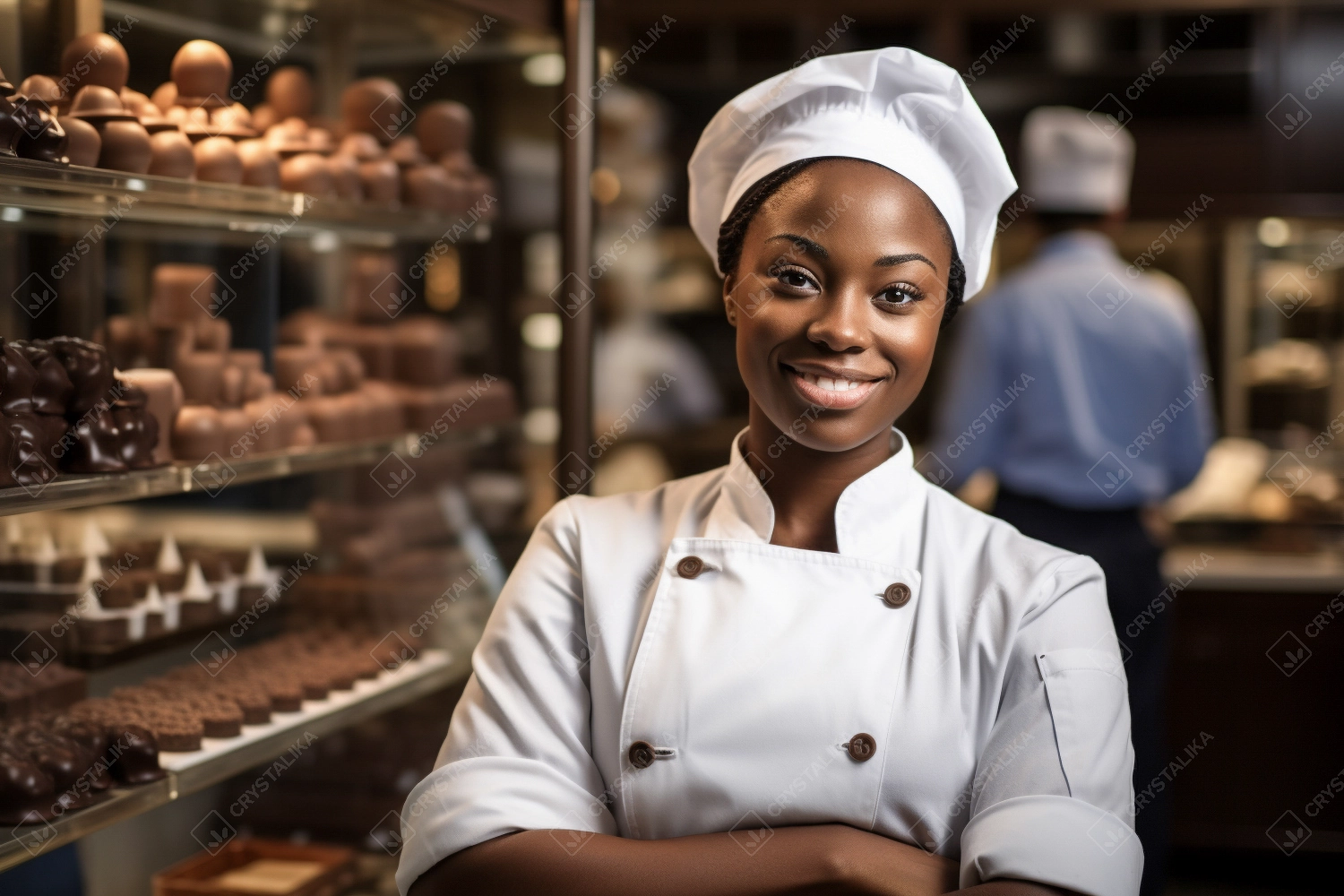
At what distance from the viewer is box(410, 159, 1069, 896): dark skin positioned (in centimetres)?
104

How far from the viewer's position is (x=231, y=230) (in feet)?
6.88

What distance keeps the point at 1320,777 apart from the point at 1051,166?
1.71m

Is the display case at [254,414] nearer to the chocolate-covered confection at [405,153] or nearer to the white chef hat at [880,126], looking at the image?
the chocolate-covered confection at [405,153]

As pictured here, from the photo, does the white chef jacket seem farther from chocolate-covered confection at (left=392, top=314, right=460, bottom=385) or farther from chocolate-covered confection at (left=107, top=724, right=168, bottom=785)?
chocolate-covered confection at (left=392, top=314, right=460, bottom=385)

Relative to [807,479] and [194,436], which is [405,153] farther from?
[807,479]

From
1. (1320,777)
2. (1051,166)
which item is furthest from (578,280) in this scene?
(1320,777)

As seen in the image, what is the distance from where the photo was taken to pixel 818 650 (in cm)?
112

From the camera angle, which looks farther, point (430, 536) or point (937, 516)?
point (430, 536)

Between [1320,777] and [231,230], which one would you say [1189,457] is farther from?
[231,230]

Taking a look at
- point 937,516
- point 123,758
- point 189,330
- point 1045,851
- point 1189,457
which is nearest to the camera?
point 1045,851

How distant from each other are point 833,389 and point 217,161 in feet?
3.40

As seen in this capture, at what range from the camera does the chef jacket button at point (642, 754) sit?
1116 mm

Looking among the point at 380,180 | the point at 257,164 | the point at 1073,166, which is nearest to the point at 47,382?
the point at 257,164

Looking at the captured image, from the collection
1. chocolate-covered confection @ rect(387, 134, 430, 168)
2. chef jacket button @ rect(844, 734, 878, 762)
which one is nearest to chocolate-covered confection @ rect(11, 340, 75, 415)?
chocolate-covered confection @ rect(387, 134, 430, 168)
